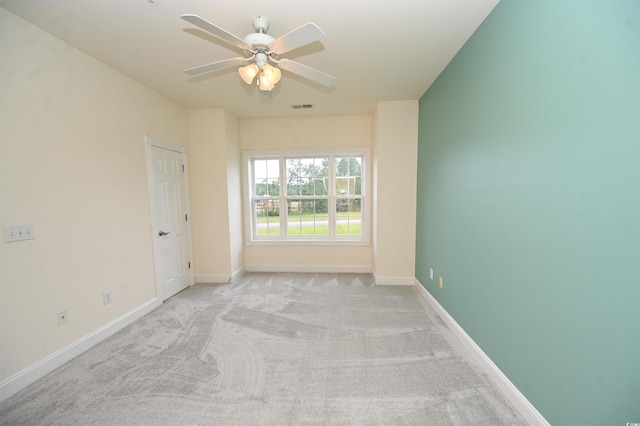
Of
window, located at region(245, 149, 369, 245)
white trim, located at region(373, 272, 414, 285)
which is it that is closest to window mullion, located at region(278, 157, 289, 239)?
window, located at region(245, 149, 369, 245)

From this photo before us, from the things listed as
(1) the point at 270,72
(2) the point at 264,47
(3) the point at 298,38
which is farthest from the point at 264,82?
(3) the point at 298,38

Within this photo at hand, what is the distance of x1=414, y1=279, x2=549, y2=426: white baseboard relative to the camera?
4.63 ft

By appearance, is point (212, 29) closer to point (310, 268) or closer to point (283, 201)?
point (283, 201)

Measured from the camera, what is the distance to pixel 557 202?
1253 millimetres

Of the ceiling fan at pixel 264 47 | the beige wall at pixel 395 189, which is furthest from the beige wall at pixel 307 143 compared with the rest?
the ceiling fan at pixel 264 47

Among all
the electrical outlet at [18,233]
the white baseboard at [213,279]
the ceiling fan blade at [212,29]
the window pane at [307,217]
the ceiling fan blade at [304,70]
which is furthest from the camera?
the window pane at [307,217]

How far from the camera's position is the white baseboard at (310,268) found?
4.20 meters

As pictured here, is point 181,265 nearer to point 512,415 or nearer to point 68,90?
point 68,90

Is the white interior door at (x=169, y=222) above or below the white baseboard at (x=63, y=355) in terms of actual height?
above

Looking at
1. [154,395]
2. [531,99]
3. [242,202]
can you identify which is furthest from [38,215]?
[531,99]

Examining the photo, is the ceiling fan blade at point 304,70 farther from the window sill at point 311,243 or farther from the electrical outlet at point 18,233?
the window sill at point 311,243

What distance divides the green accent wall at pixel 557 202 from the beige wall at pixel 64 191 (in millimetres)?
3422

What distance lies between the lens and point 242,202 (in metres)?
4.30

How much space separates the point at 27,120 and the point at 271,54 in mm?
1887
